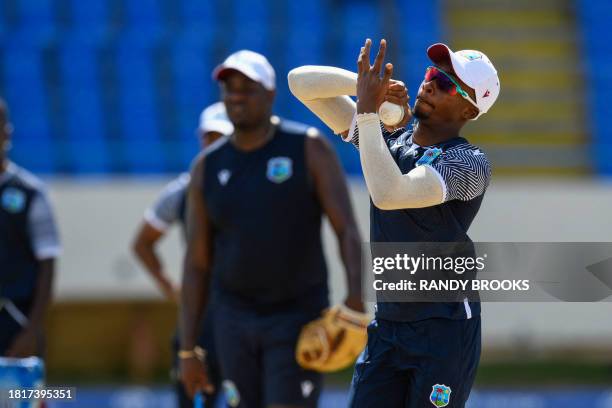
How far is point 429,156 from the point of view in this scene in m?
4.13

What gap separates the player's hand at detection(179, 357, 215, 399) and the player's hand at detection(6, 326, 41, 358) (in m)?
1.15

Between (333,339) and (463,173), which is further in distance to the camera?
(333,339)

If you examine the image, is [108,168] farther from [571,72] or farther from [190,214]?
[190,214]

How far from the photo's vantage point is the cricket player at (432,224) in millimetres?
4059

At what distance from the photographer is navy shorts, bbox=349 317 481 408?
4.15 meters

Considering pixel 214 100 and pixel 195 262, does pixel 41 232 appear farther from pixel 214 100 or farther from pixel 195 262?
pixel 214 100

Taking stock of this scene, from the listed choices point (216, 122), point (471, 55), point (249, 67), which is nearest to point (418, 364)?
point (471, 55)

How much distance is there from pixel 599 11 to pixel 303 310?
8.74 m

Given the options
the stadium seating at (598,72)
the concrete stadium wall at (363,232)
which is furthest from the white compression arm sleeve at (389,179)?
the stadium seating at (598,72)

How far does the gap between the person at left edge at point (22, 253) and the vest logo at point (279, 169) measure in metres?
1.67

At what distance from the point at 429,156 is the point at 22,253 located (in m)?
3.25

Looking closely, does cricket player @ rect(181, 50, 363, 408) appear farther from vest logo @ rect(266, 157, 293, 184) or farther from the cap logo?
the cap logo

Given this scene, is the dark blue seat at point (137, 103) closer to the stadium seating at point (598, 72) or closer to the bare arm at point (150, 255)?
the bare arm at point (150, 255)

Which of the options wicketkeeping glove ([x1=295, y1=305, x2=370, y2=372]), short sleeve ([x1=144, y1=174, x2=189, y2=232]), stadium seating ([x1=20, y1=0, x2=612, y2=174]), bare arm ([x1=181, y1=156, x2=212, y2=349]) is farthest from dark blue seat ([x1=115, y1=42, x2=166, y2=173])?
wicketkeeping glove ([x1=295, y1=305, x2=370, y2=372])
